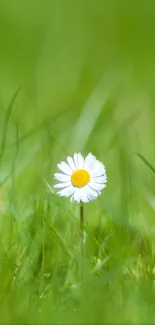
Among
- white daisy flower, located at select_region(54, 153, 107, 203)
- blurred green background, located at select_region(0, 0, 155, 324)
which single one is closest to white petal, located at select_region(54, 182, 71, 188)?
white daisy flower, located at select_region(54, 153, 107, 203)

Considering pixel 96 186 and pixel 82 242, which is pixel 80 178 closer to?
pixel 96 186

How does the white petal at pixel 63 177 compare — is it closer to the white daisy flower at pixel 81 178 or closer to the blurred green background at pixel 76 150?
the white daisy flower at pixel 81 178

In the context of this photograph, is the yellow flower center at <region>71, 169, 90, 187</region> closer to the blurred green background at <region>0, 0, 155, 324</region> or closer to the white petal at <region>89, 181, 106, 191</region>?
the white petal at <region>89, 181, 106, 191</region>

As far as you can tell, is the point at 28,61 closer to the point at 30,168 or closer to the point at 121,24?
the point at 121,24

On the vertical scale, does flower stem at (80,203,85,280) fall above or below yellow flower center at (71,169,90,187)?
below

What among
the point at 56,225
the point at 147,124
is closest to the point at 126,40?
the point at 147,124

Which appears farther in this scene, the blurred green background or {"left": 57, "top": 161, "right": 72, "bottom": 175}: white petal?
{"left": 57, "top": 161, "right": 72, "bottom": 175}: white petal

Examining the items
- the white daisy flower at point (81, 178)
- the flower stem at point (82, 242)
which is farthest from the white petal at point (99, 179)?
the flower stem at point (82, 242)
